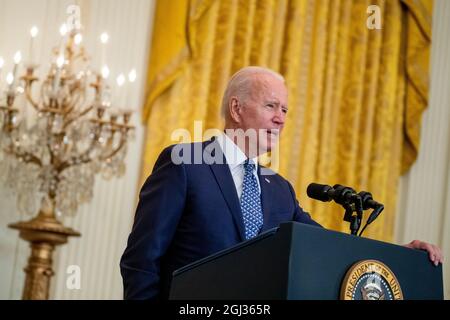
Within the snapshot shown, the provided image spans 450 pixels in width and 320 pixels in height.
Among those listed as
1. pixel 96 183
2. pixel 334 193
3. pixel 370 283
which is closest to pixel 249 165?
pixel 334 193

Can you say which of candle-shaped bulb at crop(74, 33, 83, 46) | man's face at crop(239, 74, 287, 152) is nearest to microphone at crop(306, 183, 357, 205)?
man's face at crop(239, 74, 287, 152)

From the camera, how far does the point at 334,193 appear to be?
257 centimetres

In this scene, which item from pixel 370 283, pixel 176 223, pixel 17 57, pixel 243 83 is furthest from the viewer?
pixel 17 57

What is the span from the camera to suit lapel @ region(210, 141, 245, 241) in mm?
2822

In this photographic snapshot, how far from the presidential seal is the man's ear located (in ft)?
3.40

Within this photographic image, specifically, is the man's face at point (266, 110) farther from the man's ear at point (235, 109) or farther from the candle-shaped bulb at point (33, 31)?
the candle-shaped bulb at point (33, 31)

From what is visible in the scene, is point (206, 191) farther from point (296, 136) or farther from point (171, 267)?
point (296, 136)

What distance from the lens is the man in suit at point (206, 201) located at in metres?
2.75

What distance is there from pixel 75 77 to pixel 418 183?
9.89 ft

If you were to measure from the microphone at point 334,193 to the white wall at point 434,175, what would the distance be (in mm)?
4177

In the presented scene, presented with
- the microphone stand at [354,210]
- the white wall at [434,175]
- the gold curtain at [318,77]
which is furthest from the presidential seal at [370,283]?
the white wall at [434,175]

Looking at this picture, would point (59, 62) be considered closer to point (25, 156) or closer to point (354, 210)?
point (25, 156)

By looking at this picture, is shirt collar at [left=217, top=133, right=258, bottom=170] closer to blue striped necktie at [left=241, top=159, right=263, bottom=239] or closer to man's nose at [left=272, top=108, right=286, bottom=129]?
blue striped necktie at [left=241, top=159, right=263, bottom=239]

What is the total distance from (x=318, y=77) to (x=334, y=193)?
384 centimetres
